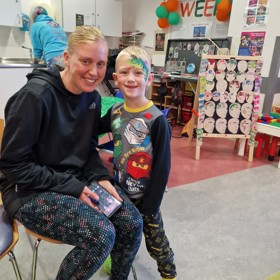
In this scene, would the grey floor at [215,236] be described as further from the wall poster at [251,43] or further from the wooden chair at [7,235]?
the wall poster at [251,43]

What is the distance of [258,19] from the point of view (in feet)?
10.3

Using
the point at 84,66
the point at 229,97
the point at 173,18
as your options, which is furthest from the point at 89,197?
the point at 173,18

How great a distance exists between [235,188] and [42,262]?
1660 mm

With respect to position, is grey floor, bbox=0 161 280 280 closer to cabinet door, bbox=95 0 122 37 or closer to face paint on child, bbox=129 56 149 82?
face paint on child, bbox=129 56 149 82

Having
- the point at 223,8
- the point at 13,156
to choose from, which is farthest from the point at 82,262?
the point at 223,8

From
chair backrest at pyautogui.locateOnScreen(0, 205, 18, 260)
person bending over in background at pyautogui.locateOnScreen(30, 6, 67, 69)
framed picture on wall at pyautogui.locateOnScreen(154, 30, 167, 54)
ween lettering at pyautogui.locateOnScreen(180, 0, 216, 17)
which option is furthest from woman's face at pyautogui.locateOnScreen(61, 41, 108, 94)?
framed picture on wall at pyautogui.locateOnScreen(154, 30, 167, 54)

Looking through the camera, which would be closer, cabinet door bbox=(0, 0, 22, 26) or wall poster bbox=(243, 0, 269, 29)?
wall poster bbox=(243, 0, 269, 29)

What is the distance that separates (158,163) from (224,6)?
331 cm

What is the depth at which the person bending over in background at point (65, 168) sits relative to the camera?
35.7 inches

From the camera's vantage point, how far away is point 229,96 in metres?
2.90

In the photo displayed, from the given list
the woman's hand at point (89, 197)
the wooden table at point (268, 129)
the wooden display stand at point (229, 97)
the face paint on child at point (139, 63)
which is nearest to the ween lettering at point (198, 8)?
the wooden display stand at point (229, 97)

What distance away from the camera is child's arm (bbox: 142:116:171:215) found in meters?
1.08

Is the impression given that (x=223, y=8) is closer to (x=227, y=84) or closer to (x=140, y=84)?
(x=227, y=84)

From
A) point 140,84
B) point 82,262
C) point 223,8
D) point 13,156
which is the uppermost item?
point 223,8
